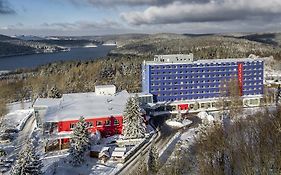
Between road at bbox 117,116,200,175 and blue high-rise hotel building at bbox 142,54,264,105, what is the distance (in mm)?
4345

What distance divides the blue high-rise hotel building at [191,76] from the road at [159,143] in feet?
14.3

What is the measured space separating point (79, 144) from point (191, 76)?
20730 millimetres

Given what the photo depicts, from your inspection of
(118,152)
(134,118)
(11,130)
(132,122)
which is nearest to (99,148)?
(118,152)

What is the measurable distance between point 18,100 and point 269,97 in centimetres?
3559

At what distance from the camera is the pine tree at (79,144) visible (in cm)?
2348

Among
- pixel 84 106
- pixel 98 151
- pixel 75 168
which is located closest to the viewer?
pixel 75 168

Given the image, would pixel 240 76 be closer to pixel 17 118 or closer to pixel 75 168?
pixel 75 168

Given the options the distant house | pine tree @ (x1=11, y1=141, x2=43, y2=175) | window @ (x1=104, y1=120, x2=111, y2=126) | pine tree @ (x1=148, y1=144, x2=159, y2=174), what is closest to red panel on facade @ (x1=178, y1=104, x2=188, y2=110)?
window @ (x1=104, y1=120, x2=111, y2=126)

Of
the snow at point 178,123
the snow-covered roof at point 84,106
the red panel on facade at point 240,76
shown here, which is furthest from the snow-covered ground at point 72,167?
the red panel on facade at point 240,76

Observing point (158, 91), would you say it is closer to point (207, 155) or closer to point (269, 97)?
point (269, 97)

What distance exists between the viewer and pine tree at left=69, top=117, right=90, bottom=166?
23484 mm

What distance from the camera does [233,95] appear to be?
39875mm

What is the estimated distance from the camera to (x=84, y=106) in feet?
109

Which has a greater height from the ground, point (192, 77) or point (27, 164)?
point (192, 77)
